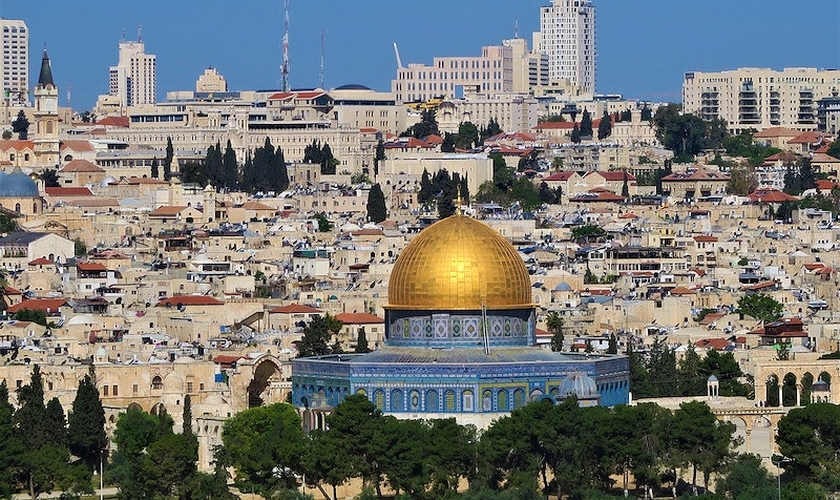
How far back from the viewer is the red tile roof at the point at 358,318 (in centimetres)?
7669

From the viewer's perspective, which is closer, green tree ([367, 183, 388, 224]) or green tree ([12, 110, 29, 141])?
green tree ([367, 183, 388, 224])

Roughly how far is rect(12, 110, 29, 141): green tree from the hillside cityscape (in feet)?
1.04

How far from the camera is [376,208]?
110 m

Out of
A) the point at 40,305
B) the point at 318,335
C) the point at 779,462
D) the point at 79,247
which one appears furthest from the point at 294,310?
the point at 779,462

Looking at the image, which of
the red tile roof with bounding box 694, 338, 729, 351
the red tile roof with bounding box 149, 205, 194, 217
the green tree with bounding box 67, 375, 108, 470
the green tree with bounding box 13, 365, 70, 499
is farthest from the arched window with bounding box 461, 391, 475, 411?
the red tile roof with bounding box 149, 205, 194, 217

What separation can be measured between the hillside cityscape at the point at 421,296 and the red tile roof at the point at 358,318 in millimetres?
186

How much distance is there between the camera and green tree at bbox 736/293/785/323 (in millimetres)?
79375

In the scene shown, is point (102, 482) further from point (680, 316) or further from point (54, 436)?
point (680, 316)

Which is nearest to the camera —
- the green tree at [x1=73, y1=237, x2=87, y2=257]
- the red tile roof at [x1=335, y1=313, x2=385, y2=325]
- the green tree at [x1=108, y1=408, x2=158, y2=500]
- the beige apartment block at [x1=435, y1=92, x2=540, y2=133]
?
the green tree at [x1=108, y1=408, x2=158, y2=500]

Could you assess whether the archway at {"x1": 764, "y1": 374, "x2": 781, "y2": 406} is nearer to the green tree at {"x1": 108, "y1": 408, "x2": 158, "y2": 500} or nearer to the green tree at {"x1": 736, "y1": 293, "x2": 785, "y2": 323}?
the green tree at {"x1": 108, "y1": 408, "x2": 158, "y2": 500}

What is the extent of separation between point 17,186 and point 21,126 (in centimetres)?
3457

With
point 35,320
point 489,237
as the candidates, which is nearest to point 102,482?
point 489,237

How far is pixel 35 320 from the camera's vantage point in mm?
78688

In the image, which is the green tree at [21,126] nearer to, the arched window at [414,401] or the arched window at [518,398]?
the arched window at [414,401]
